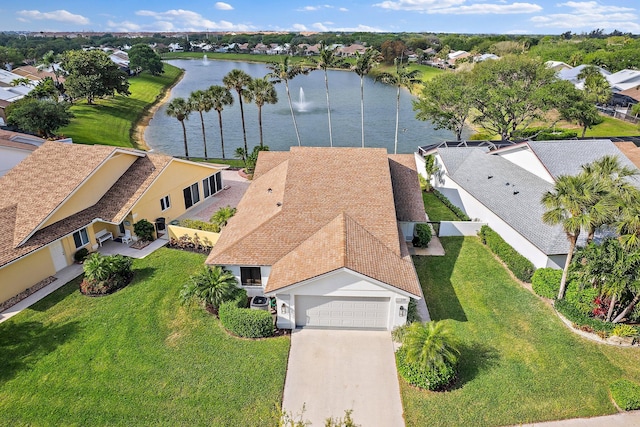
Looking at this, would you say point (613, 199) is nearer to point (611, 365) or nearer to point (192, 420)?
point (611, 365)

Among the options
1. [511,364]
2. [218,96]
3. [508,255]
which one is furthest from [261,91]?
[511,364]

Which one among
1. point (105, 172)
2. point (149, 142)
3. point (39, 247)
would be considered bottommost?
point (149, 142)

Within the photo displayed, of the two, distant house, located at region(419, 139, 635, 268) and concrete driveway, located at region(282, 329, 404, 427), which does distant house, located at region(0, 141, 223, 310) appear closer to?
concrete driveway, located at region(282, 329, 404, 427)

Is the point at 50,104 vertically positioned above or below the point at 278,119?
above

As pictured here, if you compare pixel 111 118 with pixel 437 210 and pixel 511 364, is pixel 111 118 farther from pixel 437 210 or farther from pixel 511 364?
pixel 511 364

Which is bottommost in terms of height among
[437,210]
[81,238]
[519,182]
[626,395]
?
[437,210]

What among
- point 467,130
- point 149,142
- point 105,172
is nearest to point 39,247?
point 105,172

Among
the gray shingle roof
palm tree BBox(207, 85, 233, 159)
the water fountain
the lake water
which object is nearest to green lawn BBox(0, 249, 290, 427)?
the gray shingle roof
